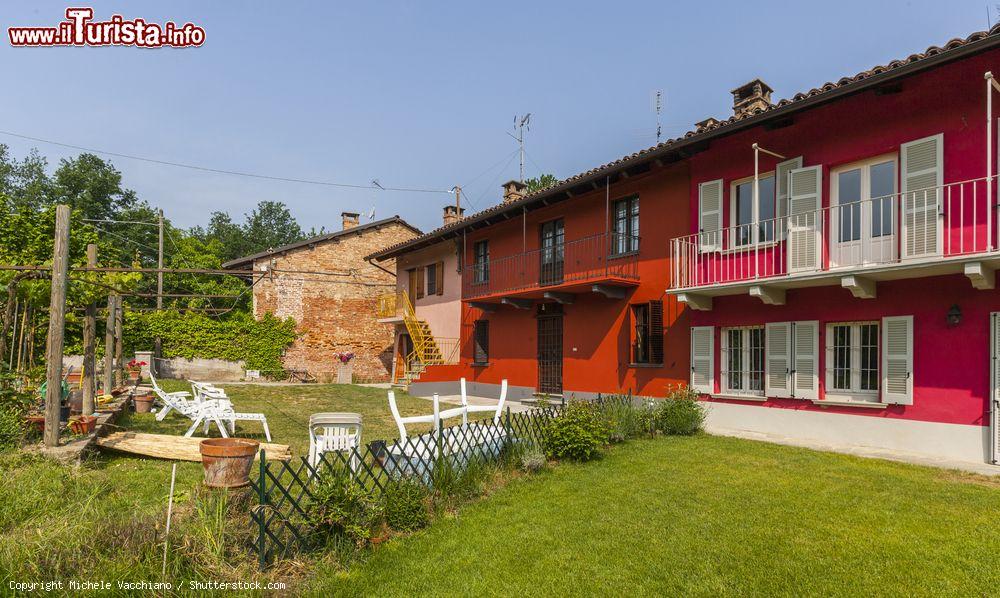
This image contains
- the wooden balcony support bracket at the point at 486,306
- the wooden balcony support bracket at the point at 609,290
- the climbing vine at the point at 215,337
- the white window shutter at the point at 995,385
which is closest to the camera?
the white window shutter at the point at 995,385

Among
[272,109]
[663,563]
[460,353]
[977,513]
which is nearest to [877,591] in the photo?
[663,563]

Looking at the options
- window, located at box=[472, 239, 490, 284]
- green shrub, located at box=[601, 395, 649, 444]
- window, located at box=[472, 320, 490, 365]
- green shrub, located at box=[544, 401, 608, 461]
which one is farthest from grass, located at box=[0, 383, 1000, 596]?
window, located at box=[472, 239, 490, 284]

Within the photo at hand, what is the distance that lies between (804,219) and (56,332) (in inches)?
437

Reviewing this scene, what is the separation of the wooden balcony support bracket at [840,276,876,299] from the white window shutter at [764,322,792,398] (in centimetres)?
137

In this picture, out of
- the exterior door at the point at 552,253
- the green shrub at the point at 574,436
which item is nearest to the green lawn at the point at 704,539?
the green shrub at the point at 574,436

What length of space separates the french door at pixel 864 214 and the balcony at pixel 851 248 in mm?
16

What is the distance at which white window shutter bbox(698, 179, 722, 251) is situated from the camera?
10914 mm

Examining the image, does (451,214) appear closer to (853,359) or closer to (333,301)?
(333,301)

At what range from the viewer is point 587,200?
14477 mm

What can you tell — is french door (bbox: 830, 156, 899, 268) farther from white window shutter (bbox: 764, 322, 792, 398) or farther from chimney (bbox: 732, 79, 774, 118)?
chimney (bbox: 732, 79, 774, 118)

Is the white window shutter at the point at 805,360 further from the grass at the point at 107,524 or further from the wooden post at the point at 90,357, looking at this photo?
the wooden post at the point at 90,357

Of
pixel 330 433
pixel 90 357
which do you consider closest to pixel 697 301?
pixel 330 433

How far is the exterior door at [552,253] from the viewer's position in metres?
15.4

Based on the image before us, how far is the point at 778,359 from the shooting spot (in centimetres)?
1005
